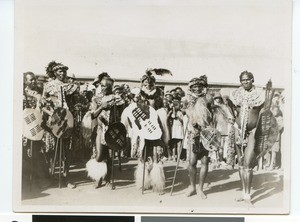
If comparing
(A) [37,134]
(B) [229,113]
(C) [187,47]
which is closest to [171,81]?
(C) [187,47]

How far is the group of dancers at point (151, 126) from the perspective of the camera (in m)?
1.45

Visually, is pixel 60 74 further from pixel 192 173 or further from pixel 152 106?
pixel 192 173

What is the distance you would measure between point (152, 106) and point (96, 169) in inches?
11.5

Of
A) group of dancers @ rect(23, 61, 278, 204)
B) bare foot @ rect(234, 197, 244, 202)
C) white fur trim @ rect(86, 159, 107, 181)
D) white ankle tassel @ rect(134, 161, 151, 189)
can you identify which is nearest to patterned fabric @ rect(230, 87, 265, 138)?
group of dancers @ rect(23, 61, 278, 204)

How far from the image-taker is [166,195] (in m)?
1.45

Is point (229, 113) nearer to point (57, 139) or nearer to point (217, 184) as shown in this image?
point (217, 184)

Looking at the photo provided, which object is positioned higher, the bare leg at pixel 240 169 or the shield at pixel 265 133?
the shield at pixel 265 133

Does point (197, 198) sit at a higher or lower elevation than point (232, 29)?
lower

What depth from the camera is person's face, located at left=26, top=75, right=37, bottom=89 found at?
4.75ft

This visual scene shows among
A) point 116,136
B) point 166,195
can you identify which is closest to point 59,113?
point 116,136

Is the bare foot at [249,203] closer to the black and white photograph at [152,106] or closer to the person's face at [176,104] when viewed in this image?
the black and white photograph at [152,106]

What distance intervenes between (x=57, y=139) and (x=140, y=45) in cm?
43

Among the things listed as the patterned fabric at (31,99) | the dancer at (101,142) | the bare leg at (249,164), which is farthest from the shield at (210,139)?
the patterned fabric at (31,99)
